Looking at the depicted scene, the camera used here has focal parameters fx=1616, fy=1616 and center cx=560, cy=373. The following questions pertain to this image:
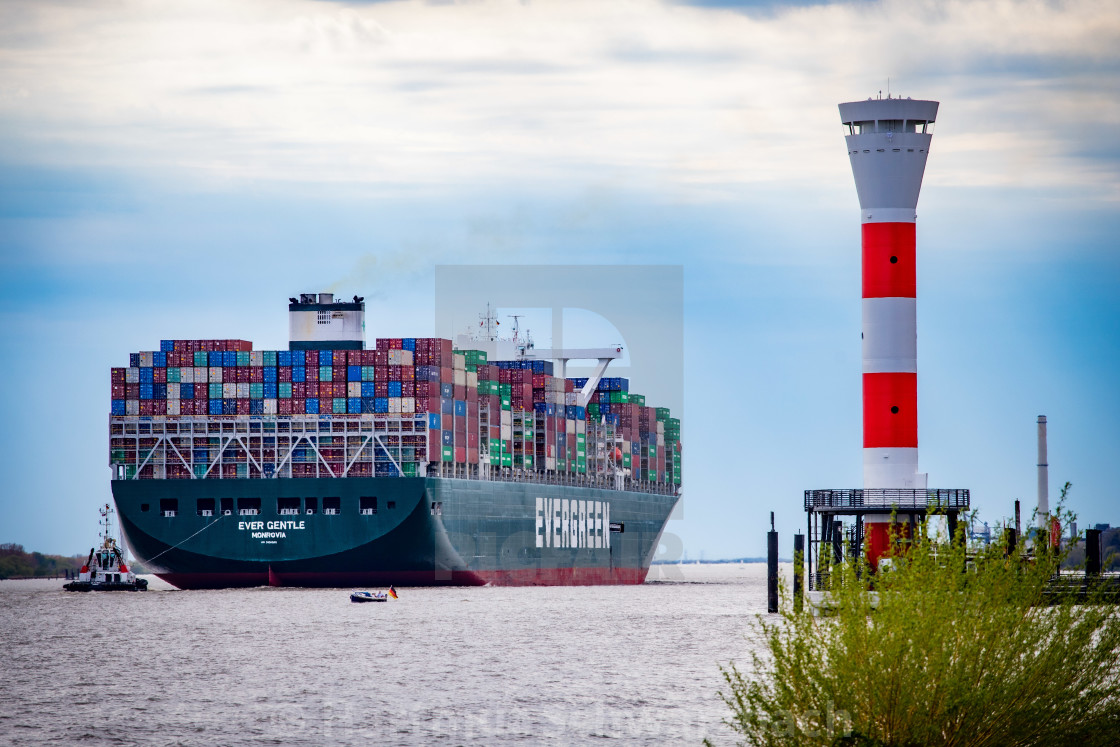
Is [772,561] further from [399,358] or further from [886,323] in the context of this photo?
[399,358]

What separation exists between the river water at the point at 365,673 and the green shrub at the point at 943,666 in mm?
9146

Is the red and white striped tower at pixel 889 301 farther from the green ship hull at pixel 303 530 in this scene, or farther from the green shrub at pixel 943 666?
the green shrub at pixel 943 666

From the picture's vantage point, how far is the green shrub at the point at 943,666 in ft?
60.6

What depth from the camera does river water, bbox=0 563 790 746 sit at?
29734mm

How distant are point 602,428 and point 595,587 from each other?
9391 millimetres

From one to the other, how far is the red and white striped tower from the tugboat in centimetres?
4466

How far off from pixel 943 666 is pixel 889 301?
102 feet

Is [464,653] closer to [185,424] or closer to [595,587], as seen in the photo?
[185,424]

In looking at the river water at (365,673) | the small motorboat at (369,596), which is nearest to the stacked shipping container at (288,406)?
the small motorboat at (369,596)

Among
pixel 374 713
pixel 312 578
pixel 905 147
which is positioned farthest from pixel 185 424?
pixel 374 713

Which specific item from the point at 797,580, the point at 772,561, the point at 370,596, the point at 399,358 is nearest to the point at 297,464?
the point at 399,358

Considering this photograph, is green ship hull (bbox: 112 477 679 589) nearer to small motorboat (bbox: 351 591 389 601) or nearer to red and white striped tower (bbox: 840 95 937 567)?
small motorboat (bbox: 351 591 389 601)

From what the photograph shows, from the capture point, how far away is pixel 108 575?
82.9m

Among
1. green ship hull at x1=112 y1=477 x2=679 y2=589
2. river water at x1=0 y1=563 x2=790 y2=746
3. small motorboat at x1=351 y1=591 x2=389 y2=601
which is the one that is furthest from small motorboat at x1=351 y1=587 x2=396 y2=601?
green ship hull at x1=112 y1=477 x2=679 y2=589
